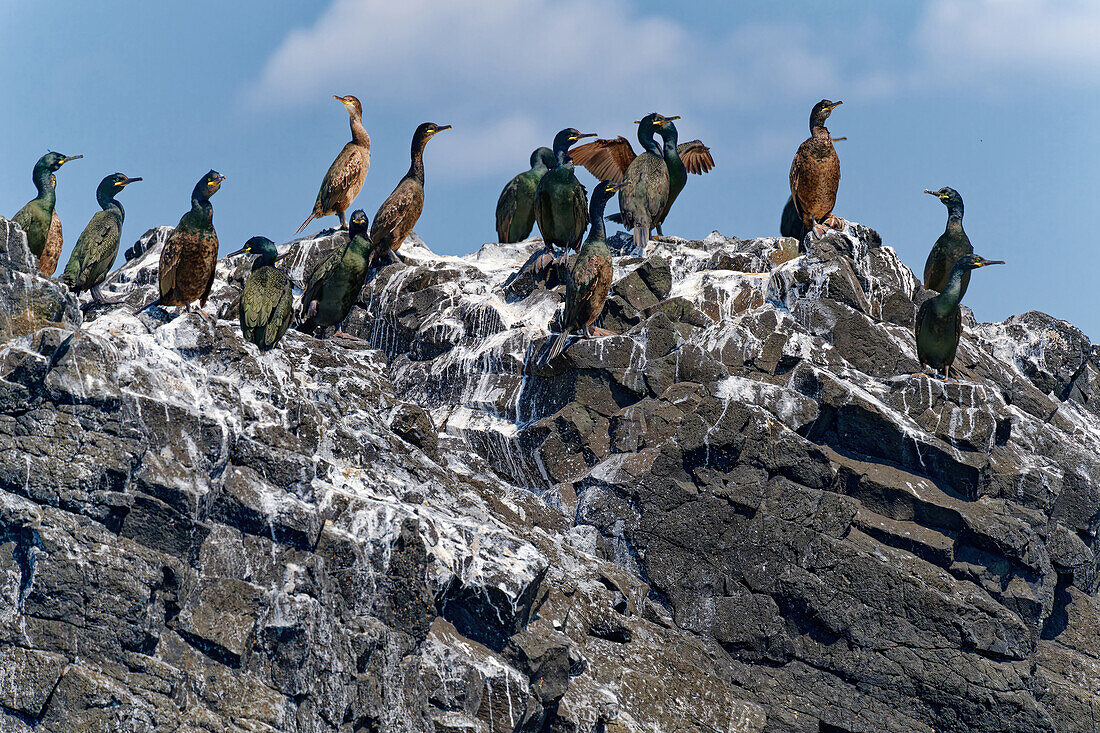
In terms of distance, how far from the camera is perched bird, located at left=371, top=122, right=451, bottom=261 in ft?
54.2

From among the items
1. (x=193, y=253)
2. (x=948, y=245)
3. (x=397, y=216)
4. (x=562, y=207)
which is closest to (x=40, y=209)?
(x=193, y=253)

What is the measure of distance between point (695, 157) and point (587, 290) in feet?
20.7

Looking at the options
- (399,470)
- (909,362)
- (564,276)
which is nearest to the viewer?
(399,470)

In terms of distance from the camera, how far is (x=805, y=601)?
40.2ft

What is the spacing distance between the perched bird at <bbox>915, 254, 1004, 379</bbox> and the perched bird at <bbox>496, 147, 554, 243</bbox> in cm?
602

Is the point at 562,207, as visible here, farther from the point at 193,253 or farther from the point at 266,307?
the point at 193,253

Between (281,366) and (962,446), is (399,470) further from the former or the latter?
(962,446)

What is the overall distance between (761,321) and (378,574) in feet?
19.7

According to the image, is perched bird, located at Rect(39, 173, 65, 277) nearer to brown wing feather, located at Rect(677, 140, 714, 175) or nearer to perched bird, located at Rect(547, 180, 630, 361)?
perched bird, located at Rect(547, 180, 630, 361)

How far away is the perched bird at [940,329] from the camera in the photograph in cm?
1391

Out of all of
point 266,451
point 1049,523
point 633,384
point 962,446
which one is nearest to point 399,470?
point 266,451

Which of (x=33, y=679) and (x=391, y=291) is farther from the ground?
(x=391, y=291)

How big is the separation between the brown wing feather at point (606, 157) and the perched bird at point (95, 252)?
7.28m

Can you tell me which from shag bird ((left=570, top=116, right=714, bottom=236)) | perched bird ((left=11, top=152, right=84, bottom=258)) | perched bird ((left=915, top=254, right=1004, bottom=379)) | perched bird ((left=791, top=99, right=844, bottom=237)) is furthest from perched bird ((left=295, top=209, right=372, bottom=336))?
perched bird ((left=915, top=254, right=1004, bottom=379))
